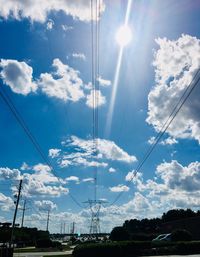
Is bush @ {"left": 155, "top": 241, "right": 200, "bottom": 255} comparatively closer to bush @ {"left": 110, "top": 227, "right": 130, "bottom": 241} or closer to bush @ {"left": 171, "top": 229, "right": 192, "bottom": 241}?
bush @ {"left": 171, "top": 229, "right": 192, "bottom": 241}

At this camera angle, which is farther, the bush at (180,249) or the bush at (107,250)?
the bush at (180,249)

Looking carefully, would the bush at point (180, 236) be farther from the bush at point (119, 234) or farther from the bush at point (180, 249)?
the bush at point (119, 234)

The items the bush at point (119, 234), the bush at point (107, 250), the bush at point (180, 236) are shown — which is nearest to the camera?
the bush at point (107, 250)

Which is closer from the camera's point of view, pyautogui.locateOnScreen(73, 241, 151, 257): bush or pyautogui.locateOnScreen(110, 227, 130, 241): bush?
pyautogui.locateOnScreen(73, 241, 151, 257): bush

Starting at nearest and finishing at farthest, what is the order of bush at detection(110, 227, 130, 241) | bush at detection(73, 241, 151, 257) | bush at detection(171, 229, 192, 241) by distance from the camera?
bush at detection(73, 241, 151, 257)
bush at detection(171, 229, 192, 241)
bush at detection(110, 227, 130, 241)

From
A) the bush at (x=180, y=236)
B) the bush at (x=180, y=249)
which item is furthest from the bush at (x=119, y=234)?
the bush at (x=180, y=249)

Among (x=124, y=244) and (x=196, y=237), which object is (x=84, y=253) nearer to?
(x=124, y=244)

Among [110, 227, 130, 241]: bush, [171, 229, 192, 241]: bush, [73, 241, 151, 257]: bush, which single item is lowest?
[73, 241, 151, 257]: bush

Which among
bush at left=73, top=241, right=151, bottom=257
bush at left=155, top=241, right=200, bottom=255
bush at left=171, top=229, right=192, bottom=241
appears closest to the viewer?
bush at left=73, top=241, right=151, bottom=257

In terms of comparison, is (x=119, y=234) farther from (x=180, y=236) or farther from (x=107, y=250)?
(x=107, y=250)

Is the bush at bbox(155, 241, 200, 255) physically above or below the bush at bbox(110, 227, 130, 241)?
below

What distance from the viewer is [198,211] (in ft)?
462

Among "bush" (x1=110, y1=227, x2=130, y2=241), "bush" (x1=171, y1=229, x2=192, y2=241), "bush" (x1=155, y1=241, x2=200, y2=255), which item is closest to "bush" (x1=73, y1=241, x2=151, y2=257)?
"bush" (x1=155, y1=241, x2=200, y2=255)

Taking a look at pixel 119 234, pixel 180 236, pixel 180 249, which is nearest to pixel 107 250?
pixel 180 249
